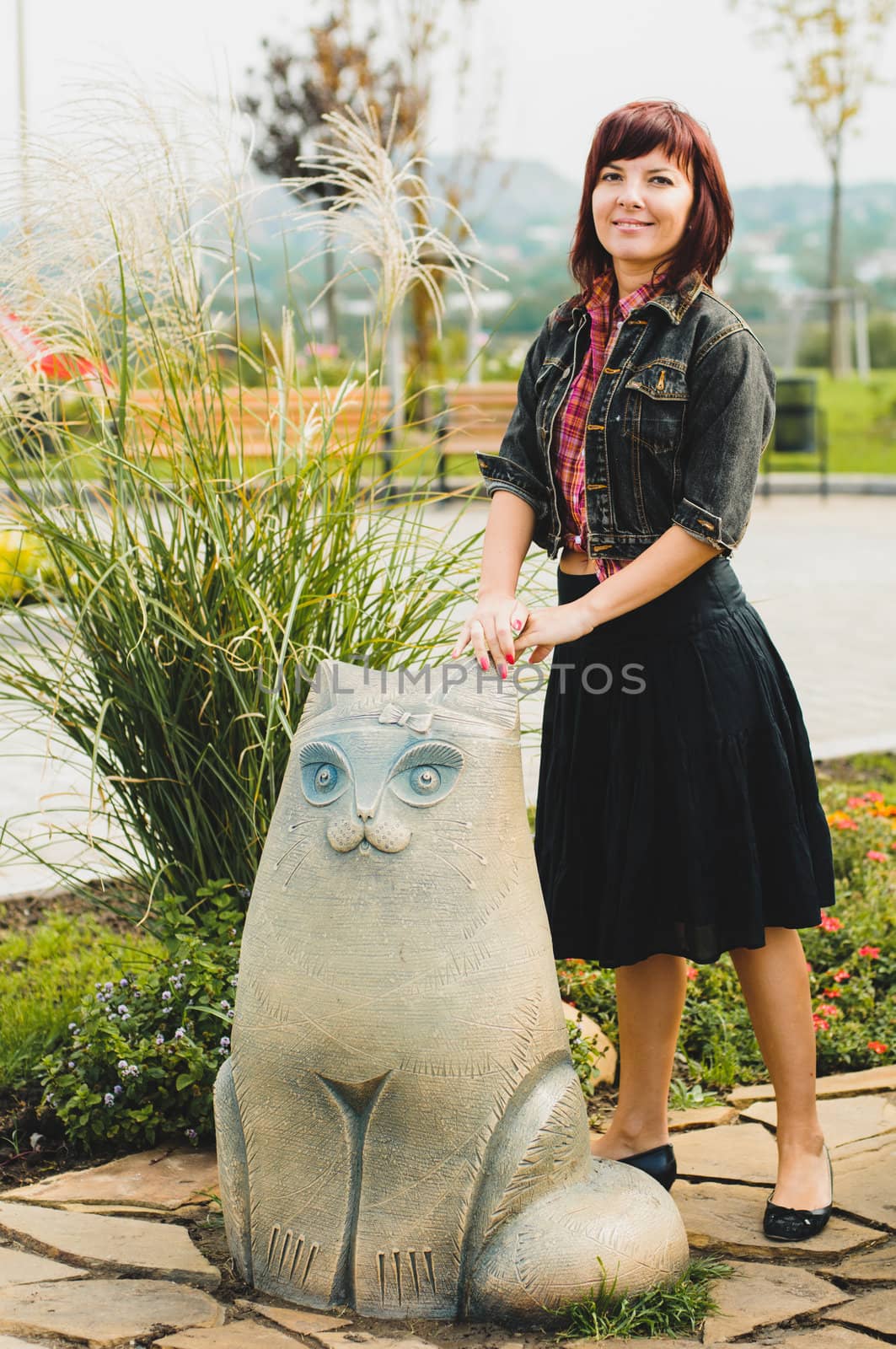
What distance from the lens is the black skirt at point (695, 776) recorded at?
250 cm

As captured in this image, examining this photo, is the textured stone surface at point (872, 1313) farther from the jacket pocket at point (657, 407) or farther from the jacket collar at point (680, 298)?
the jacket collar at point (680, 298)

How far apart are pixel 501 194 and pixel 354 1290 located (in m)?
16.4

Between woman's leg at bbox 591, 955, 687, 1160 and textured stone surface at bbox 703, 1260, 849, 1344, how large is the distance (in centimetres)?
33

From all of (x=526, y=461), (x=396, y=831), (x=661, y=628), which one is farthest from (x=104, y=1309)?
(x=526, y=461)

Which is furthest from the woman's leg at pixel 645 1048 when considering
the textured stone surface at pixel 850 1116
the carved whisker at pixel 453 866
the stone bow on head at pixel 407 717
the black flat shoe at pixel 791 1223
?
the stone bow on head at pixel 407 717

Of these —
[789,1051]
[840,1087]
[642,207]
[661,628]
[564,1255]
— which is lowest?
[840,1087]

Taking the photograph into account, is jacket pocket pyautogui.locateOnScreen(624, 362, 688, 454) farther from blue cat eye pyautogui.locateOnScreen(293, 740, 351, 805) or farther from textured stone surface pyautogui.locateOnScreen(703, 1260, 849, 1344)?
textured stone surface pyautogui.locateOnScreen(703, 1260, 849, 1344)

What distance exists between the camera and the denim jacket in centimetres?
240

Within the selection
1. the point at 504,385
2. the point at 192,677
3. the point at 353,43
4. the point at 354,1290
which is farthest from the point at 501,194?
the point at 354,1290

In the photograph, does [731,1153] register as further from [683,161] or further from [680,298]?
[683,161]

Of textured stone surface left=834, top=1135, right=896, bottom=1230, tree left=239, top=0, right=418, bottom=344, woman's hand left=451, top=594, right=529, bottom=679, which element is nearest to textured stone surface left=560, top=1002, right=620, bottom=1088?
textured stone surface left=834, top=1135, right=896, bottom=1230

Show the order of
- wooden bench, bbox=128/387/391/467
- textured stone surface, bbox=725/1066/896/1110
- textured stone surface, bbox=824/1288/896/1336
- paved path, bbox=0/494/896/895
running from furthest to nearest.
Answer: paved path, bbox=0/494/896/895 → textured stone surface, bbox=725/1066/896/1110 → wooden bench, bbox=128/387/391/467 → textured stone surface, bbox=824/1288/896/1336

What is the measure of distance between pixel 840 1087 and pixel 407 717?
162 cm

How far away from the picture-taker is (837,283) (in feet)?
76.2
